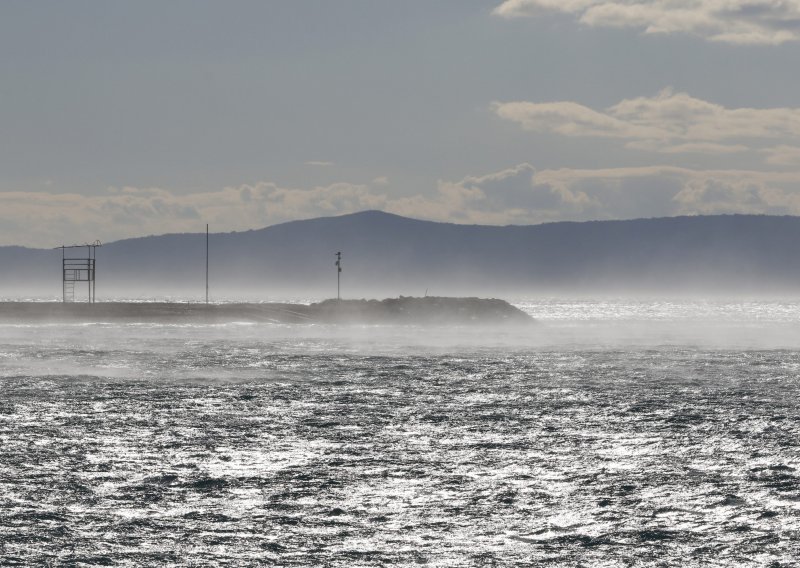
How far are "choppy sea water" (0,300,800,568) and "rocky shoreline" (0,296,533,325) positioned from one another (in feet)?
233

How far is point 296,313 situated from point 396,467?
110 metres

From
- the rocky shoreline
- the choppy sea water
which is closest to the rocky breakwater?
the rocky shoreline

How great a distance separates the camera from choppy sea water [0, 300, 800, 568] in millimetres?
19391

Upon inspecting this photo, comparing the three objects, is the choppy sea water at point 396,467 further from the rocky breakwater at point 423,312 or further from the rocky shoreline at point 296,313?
the rocky breakwater at point 423,312

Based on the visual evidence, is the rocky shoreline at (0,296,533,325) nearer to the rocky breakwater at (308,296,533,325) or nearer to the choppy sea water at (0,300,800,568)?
the rocky breakwater at (308,296,533,325)

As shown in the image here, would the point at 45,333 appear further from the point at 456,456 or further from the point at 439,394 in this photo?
the point at 456,456

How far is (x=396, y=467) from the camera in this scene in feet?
90.3

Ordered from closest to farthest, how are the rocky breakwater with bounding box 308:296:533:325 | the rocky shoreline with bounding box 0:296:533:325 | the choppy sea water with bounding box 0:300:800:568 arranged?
1. the choppy sea water with bounding box 0:300:800:568
2. the rocky shoreline with bounding box 0:296:533:325
3. the rocky breakwater with bounding box 308:296:533:325

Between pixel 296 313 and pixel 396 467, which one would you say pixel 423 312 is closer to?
pixel 296 313

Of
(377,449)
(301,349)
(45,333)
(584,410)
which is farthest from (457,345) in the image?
(377,449)

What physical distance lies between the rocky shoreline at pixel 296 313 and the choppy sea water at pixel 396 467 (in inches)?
2797

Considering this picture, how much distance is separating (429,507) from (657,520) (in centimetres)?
443

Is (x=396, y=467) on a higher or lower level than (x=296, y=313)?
lower

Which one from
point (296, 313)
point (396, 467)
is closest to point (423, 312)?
point (296, 313)
